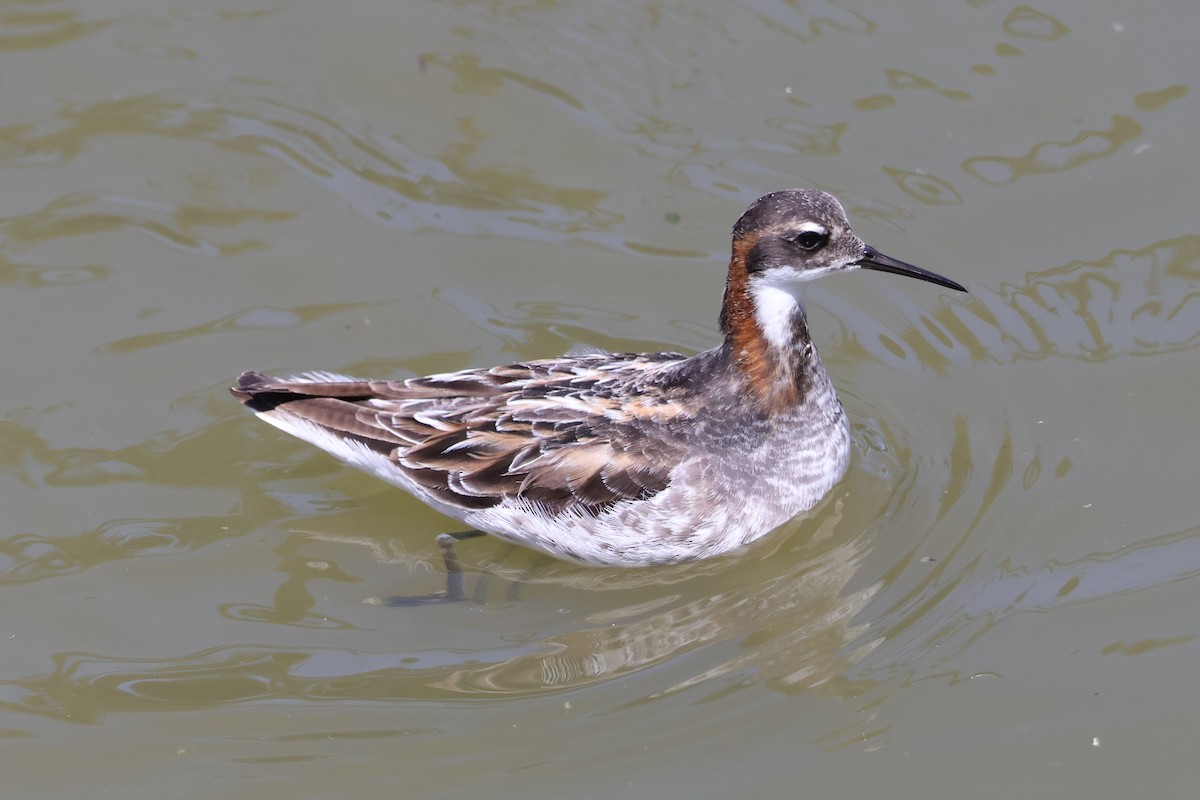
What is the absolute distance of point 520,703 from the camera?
7605 mm

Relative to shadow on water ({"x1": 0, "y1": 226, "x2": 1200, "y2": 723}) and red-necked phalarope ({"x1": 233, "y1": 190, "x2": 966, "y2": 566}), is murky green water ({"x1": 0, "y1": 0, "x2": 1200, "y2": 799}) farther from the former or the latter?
red-necked phalarope ({"x1": 233, "y1": 190, "x2": 966, "y2": 566})

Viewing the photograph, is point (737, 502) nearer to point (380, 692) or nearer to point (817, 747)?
point (817, 747)

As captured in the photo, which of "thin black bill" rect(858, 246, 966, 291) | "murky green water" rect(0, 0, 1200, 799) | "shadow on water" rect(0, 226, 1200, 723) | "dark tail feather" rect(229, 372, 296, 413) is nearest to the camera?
"murky green water" rect(0, 0, 1200, 799)

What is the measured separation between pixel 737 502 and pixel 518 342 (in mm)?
2163

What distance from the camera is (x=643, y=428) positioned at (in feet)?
27.7

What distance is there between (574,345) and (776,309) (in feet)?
6.05

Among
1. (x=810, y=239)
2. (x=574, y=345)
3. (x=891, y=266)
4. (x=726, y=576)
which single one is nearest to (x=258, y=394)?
(x=574, y=345)

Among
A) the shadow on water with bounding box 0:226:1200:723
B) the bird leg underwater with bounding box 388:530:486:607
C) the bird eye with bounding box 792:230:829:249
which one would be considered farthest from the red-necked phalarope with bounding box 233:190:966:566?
the shadow on water with bounding box 0:226:1200:723

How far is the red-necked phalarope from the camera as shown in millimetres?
8281

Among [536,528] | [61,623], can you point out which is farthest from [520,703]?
[61,623]

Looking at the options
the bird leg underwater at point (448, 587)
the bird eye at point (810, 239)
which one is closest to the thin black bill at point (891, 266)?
the bird eye at point (810, 239)

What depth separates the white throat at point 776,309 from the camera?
836cm

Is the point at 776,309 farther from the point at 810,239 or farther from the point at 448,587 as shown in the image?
the point at 448,587

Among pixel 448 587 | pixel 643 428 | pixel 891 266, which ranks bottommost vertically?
pixel 448 587
